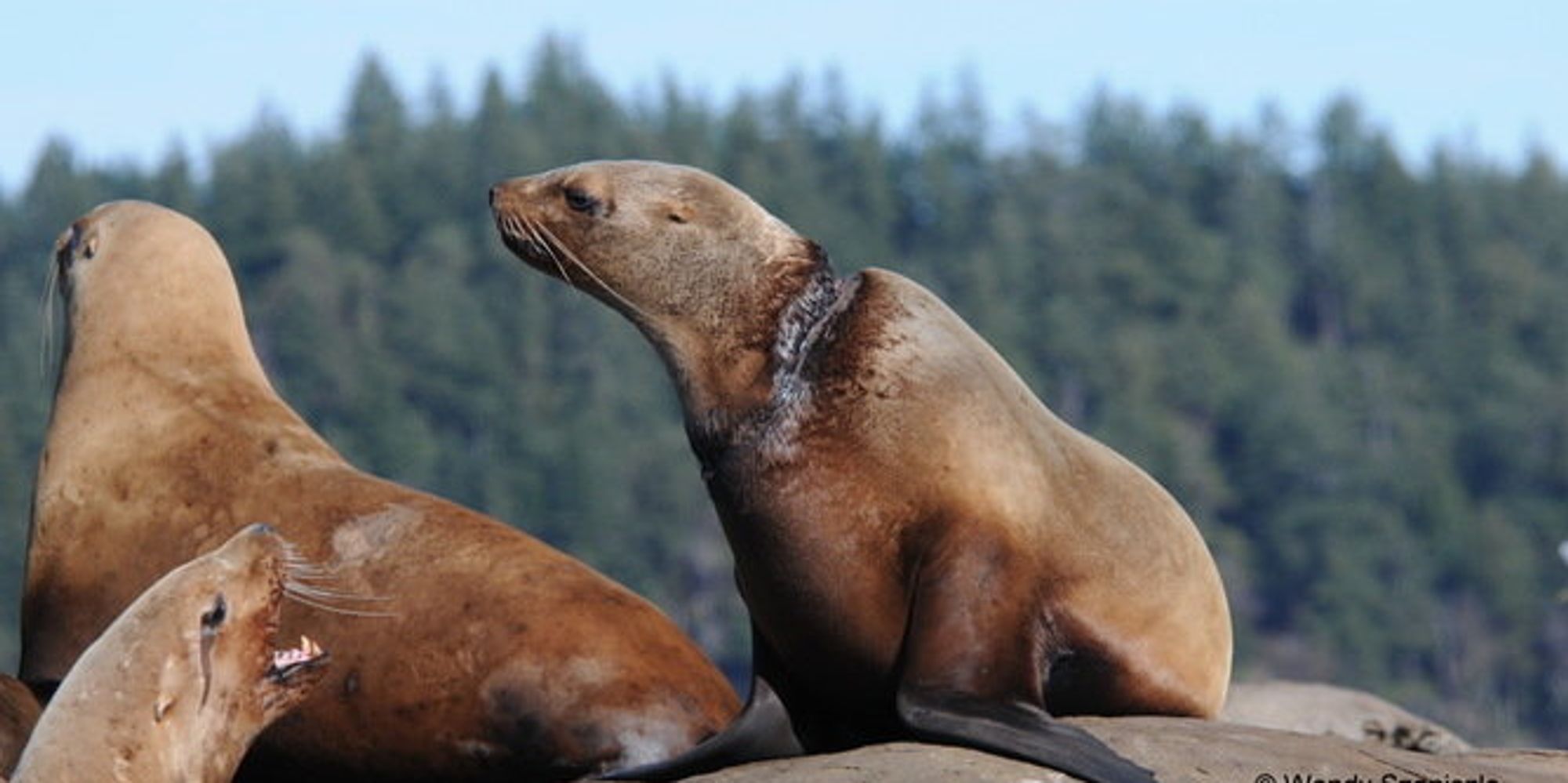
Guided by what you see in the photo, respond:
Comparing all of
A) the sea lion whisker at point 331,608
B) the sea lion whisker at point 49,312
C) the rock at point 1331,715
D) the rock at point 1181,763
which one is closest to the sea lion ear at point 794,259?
the rock at point 1181,763

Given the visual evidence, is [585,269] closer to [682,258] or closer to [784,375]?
[682,258]

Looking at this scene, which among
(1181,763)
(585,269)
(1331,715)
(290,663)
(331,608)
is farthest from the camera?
(1331,715)

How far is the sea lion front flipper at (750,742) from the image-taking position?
823cm

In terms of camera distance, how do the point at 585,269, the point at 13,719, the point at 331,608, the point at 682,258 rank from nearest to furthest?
the point at 682,258 → the point at 585,269 → the point at 13,719 → the point at 331,608

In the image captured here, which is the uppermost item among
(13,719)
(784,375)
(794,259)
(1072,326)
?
(794,259)

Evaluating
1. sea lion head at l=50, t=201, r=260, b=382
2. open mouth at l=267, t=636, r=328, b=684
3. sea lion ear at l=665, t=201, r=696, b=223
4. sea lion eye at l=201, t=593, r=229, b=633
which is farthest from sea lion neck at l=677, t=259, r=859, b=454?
sea lion head at l=50, t=201, r=260, b=382

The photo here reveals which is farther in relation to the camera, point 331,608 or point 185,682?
point 331,608

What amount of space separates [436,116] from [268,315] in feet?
99.2

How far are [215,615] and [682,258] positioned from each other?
1523 millimetres

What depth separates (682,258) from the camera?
8414mm

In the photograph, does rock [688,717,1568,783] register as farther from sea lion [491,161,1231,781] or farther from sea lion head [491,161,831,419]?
sea lion head [491,161,831,419]

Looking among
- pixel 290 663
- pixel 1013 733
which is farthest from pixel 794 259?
pixel 290 663

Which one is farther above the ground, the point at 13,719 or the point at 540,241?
the point at 540,241

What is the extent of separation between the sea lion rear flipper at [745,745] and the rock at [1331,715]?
9.81ft
